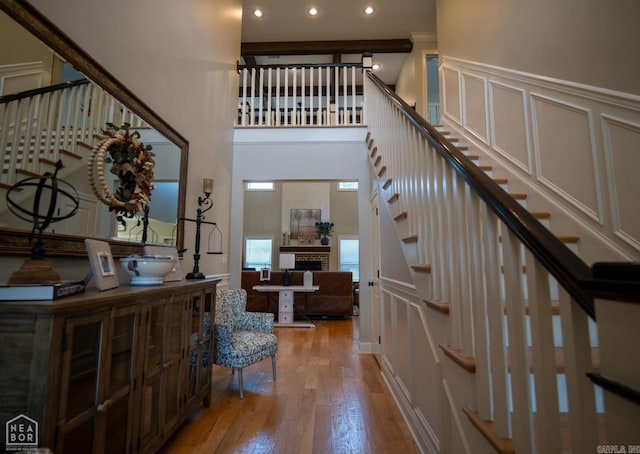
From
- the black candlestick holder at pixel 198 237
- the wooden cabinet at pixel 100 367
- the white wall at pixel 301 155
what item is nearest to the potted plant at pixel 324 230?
the white wall at pixel 301 155

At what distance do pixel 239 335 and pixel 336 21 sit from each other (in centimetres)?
599

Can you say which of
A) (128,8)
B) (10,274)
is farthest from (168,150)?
(10,274)

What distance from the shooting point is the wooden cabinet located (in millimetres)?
1022

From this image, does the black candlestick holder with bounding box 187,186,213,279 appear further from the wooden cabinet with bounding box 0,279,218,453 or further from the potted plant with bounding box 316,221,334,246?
the potted plant with bounding box 316,221,334,246

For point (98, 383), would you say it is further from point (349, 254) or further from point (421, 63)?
point (349, 254)

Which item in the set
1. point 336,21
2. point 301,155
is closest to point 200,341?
point 301,155

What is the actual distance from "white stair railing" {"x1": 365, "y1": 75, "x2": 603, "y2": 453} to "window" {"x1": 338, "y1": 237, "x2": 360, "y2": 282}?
28.2ft

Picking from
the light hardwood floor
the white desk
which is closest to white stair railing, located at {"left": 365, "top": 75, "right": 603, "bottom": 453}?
the light hardwood floor

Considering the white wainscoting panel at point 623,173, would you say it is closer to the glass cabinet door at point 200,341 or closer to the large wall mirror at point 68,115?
the glass cabinet door at point 200,341

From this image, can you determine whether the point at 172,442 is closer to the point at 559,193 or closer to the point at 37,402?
the point at 37,402

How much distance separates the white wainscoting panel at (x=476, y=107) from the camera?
3371 millimetres

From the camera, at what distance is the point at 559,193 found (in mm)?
2299

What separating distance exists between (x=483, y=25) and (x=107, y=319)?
447 cm

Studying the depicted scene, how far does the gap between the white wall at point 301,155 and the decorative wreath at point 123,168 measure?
2372 mm
